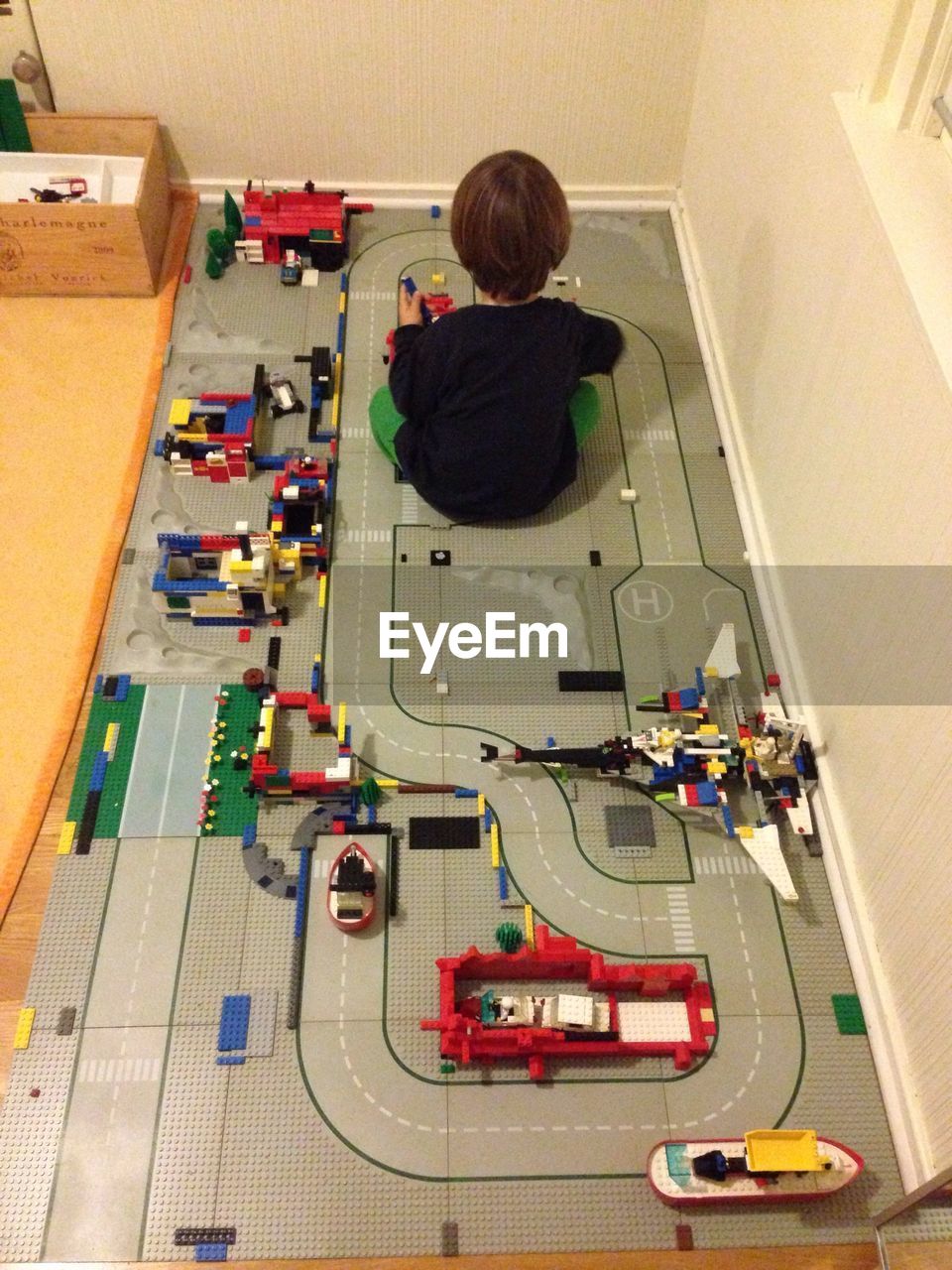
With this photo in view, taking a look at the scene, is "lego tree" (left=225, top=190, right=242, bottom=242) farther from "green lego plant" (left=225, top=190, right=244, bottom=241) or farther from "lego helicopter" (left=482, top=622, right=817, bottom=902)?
"lego helicopter" (left=482, top=622, right=817, bottom=902)

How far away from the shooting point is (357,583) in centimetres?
202

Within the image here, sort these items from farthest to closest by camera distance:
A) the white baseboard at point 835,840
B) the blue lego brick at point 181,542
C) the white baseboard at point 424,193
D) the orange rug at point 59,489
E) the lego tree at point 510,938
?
the white baseboard at point 424,193 → the blue lego brick at point 181,542 → the orange rug at point 59,489 → the lego tree at point 510,938 → the white baseboard at point 835,840

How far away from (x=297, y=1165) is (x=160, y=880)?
514mm

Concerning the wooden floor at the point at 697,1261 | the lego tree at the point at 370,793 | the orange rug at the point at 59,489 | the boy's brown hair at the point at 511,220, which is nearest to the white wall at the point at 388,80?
the orange rug at the point at 59,489

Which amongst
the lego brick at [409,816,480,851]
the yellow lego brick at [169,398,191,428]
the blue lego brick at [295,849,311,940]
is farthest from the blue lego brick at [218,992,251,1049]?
the yellow lego brick at [169,398,191,428]

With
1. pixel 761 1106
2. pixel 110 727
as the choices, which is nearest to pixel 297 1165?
pixel 761 1106

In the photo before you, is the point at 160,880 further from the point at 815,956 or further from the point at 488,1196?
the point at 815,956

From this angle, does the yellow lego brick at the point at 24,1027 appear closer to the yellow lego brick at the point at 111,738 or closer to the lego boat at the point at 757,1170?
the yellow lego brick at the point at 111,738

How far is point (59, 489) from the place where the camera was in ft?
6.91

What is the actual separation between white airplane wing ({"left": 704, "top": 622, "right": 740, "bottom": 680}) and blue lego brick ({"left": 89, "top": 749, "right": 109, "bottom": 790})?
1137 millimetres

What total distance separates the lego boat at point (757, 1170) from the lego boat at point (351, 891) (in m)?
0.58

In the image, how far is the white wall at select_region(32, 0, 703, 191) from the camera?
230 cm

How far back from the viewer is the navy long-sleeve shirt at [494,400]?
1.83 metres

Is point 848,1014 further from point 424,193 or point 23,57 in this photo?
point 23,57
